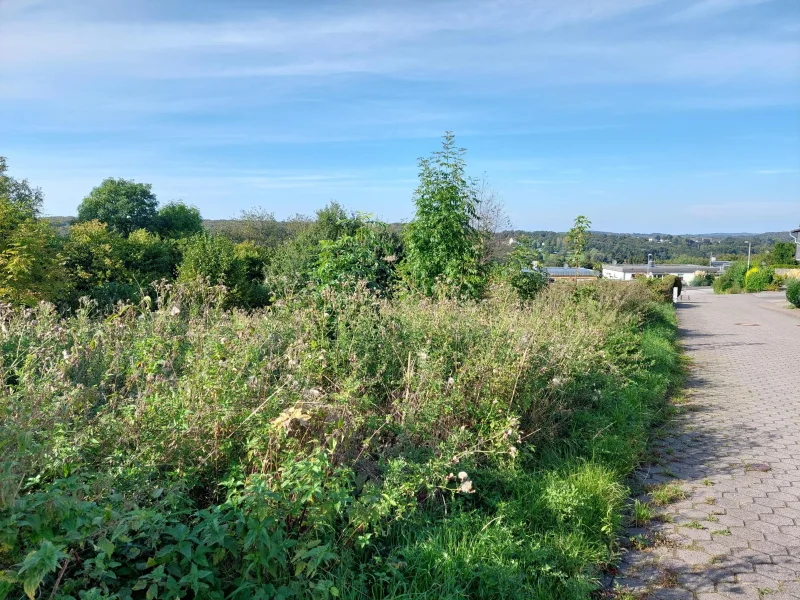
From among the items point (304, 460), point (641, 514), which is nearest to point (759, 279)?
point (641, 514)

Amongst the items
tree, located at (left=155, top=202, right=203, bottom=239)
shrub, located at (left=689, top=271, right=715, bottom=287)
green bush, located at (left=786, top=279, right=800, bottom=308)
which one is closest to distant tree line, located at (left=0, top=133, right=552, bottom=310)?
green bush, located at (left=786, top=279, right=800, bottom=308)

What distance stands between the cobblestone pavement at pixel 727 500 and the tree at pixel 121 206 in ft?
175

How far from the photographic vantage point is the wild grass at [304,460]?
8.33 feet

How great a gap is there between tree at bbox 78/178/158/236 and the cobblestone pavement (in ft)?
175

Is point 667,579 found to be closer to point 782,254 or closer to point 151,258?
point 151,258

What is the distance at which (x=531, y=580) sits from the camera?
3451 millimetres

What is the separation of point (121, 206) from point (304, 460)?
188ft

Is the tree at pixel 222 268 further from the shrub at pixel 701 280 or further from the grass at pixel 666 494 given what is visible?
the shrub at pixel 701 280

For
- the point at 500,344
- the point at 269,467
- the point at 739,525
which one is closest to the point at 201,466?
the point at 269,467

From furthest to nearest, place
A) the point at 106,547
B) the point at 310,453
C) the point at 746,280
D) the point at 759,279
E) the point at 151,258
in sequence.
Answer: the point at 746,280 → the point at 759,279 → the point at 151,258 → the point at 310,453 → the point at 106,547

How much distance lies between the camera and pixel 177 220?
56969mm

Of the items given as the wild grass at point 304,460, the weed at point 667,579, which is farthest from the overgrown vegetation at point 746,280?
the weed at point 667,579

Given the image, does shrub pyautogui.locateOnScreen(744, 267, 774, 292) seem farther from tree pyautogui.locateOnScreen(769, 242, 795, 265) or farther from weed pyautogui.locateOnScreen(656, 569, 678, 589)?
weed pyautogui.locateOnScreen(656, 569, 678, 589)

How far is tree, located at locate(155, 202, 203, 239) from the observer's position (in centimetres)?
5531
